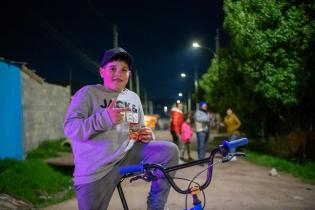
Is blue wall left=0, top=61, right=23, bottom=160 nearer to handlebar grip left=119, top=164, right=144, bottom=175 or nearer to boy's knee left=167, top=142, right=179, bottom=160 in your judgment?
boy's knee left=167, top=142, right=179, bottom=160

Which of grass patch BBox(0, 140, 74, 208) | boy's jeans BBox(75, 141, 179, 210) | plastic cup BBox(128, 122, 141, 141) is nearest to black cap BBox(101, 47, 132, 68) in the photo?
plastic cup BBox(128, 122, 141, 141)

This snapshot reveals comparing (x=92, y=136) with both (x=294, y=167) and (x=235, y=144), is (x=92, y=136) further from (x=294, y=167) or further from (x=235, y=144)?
(x=294, y=167)

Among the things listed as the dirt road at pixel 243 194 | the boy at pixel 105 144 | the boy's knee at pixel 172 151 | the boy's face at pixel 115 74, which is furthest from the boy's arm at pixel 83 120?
the dirt road at pixel 243 194

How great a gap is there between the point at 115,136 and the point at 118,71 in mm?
486

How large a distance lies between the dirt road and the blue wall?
4.22 meters

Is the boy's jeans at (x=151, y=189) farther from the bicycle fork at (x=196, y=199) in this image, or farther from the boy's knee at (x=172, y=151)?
the bicycle fork at (x=196, y=199)

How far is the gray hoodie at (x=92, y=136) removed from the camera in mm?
3126

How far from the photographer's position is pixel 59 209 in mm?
8312

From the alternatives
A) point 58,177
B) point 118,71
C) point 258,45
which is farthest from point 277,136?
point 118,71

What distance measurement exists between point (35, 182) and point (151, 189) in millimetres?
8164

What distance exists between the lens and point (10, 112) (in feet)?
44.0

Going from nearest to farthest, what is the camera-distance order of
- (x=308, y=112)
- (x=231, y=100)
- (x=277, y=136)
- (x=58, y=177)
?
(x=58, y=177) → (x=308, y=112) → (x=277, y=136) → (x=231, y=100)

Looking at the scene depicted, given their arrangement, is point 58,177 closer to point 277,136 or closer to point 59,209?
point 59,209

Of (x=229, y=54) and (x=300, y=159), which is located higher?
(x=229, y=54)
